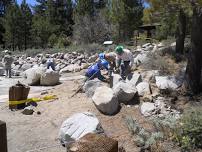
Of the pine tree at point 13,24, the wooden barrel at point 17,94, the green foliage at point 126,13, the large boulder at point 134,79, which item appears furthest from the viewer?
the pine tree at point 13,24

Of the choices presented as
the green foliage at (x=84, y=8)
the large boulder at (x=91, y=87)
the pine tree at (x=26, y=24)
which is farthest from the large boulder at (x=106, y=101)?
the pine tree at (x=26, y=24)

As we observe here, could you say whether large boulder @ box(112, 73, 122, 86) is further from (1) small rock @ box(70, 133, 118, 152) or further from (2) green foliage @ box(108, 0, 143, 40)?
(2) green foliage @ box(108, 0, 143, 40)

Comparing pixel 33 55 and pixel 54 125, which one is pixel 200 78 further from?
pixel 33 55

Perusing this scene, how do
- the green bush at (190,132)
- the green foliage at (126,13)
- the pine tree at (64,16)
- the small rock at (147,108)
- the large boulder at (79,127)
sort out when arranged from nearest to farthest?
1. the green bush at (190,132)
2. the large boulder at (79,127)
3. the small rock at (147,108)
4. the green foliage at (126,13)
5. the pine tree at (64,16)

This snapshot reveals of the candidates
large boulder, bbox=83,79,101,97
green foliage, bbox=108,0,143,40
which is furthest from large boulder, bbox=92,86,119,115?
green foliage, bbox=108,0,143,40

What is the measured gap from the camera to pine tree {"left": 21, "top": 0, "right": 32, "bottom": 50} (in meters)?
50.0

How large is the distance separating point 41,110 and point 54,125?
170 centimetres

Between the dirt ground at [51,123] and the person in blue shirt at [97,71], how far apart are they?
101cm

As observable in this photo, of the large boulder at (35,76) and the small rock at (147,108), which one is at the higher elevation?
the large boulder at (35,76)

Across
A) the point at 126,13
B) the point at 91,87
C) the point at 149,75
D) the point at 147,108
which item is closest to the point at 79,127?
the point at 147,108

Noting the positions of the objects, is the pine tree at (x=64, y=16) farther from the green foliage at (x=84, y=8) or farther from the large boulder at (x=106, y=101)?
the large boulder at (x=106, y=101)

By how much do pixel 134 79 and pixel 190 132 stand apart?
5.17 m

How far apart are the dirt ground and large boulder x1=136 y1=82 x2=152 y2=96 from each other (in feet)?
2.53

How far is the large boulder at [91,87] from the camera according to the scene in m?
12.2
